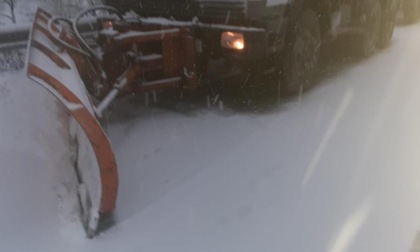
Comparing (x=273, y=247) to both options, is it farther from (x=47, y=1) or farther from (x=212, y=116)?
(x=47, y=1)

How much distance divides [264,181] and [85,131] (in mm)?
1427

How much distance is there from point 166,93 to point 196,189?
2.35 m

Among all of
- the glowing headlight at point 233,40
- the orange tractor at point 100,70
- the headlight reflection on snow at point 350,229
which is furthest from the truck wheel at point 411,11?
the headlight reflection on snow at point 350,229

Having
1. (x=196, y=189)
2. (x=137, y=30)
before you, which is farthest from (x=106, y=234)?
(x=137, y=30)

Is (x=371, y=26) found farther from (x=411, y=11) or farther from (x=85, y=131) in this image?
(x=85, y=131)

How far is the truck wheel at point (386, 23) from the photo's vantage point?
25.2 ft

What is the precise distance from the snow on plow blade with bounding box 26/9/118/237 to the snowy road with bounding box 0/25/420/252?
193 millimetres

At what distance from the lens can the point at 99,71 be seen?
4.18 metres

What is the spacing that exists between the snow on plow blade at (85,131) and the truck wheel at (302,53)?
2.35 metres

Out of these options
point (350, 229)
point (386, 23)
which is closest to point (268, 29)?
point (350, 229)

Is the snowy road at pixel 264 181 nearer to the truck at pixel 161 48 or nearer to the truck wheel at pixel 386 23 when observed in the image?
the truck at pixel 161 48

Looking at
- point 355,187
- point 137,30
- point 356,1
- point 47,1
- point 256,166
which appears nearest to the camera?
point 355,187

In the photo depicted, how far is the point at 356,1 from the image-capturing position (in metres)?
6.41

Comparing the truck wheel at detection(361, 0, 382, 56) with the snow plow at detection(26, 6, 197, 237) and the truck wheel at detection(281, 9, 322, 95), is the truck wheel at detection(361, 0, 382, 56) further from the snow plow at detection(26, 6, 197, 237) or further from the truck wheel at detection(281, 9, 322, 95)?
the snow plow at detection(26, 6, 197, 237)
